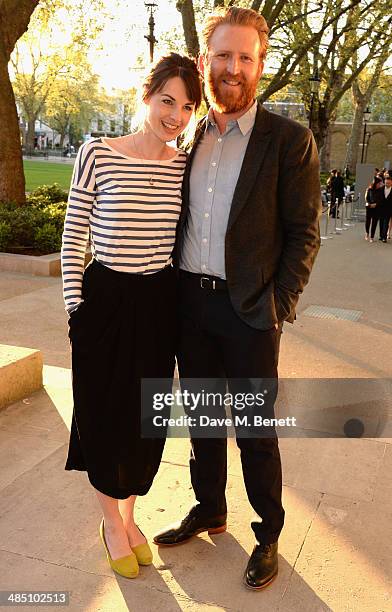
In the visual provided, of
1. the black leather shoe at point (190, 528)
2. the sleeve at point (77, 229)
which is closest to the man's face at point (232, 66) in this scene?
the sleeve at point (77, 229)

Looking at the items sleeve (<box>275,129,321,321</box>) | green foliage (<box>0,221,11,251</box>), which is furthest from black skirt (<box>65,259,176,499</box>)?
green foliage (<box>0,221,11,251</box>)


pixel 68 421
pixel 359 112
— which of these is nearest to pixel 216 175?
pixel 68 421

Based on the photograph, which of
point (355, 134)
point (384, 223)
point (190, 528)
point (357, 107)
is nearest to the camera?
point (190, 528)

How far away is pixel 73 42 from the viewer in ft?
55.1

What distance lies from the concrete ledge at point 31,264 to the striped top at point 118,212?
705cm

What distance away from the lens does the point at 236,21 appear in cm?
248

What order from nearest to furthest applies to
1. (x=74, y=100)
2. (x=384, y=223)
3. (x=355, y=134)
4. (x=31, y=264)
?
(x=31, y=264) → (x=384, y=223) → (x=355, y=134) → (x=74, y=100)

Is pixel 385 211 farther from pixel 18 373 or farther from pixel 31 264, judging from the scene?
pixel 18 373

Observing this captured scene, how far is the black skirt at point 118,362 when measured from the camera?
258 cm

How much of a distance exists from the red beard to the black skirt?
0.73 meters

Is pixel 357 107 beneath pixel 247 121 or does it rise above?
above

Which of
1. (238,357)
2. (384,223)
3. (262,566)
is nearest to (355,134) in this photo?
(384,223)

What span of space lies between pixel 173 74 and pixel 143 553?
208 cm

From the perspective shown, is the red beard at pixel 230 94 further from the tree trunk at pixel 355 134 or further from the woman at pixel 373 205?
the tree trunk at pixel 355 134
